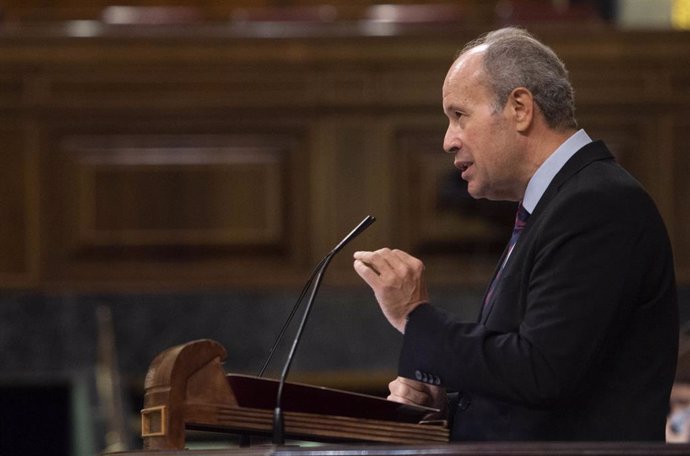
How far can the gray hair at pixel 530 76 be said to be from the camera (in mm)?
2350

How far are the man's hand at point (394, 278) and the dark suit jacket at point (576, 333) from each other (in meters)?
0.03

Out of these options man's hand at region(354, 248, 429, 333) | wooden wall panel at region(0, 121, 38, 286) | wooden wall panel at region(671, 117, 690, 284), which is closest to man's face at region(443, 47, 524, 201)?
man's hand at region(354, 248, 429, 333)

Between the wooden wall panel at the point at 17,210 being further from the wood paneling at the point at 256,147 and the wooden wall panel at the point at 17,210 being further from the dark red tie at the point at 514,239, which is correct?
the dark red tie at the point at 514,239

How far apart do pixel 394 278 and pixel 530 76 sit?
1.48 ft

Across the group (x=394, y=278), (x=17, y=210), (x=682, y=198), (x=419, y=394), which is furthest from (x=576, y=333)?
(x=17, y=210)

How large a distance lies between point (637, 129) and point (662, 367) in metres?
3.25

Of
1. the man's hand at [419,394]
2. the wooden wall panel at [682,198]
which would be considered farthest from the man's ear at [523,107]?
the wooden wall panel at [682,198]

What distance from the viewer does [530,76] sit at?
7.70 feet

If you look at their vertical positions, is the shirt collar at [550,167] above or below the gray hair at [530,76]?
below

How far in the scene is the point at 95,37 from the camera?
5.28 meters

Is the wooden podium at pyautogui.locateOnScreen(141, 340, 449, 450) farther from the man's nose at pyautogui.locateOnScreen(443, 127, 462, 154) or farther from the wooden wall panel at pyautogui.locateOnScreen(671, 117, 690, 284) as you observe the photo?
the wooden wall panel at pyautogui.locateOnScreen(671, 117, 690, 284)

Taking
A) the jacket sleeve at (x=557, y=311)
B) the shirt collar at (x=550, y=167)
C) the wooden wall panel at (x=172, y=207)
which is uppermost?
the shirt collar at (x=550, y=167)

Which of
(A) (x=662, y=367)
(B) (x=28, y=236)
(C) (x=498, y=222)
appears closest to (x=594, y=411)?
(A) (x=662, y=367)

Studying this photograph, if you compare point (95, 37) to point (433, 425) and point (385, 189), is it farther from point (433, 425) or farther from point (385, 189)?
point (433, 425)
